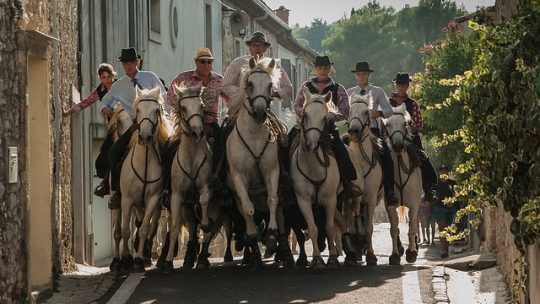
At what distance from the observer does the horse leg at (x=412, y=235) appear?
1669 cm

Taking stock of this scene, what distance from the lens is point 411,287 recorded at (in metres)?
12.9

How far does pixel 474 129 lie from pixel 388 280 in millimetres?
5133

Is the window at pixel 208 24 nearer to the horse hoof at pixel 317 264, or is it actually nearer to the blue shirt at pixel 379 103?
the blue shirt at pixel 379 103

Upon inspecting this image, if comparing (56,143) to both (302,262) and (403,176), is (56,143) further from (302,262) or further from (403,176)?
(403,176)

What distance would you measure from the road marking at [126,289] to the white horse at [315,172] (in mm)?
1997

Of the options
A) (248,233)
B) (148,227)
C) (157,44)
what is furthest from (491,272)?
(157,44)

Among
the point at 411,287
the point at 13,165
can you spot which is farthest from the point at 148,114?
the point at 411,287

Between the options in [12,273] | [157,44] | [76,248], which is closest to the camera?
[12,273]

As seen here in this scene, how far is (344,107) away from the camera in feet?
53.5

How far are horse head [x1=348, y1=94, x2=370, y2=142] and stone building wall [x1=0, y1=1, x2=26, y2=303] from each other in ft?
16.4

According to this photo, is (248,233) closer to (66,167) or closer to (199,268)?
(199,268)

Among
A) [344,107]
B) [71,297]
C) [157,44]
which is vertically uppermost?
[157,44]

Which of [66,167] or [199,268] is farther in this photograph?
[66,167]

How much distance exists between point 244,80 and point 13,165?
12.2ft
